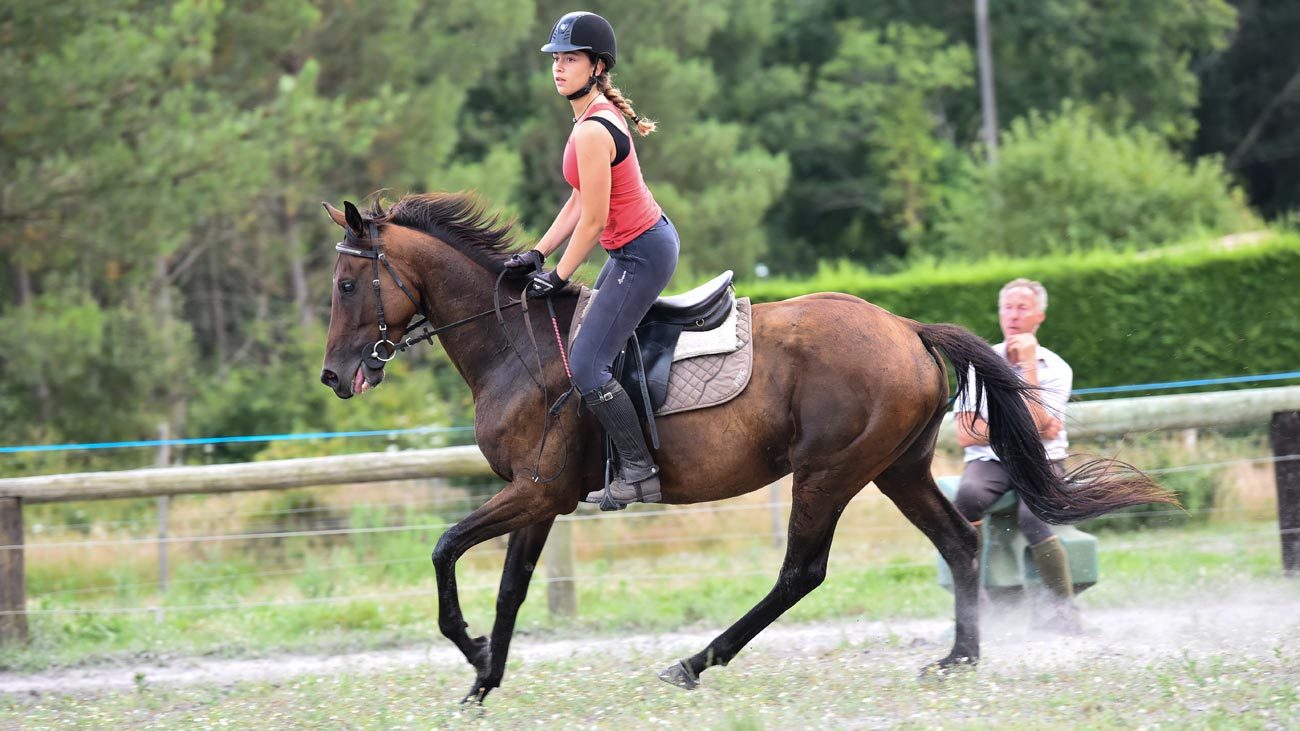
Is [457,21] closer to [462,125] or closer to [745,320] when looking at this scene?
[462,125]

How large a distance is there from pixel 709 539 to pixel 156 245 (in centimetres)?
684

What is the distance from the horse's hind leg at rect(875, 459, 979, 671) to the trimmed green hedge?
8.12 metres

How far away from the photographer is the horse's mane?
632cm

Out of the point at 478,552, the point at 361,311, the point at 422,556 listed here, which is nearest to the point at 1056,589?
the point at 361,311

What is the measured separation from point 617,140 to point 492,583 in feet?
16.5

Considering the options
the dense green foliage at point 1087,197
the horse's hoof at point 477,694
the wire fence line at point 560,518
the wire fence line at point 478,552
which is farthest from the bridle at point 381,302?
the dense green foliage at point 1087,197

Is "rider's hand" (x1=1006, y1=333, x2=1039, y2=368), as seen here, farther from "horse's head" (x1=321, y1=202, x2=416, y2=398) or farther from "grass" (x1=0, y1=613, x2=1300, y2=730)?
"horse's head" (x1=321, y1=202, x2=416, y2=398)

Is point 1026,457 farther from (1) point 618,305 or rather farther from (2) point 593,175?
(2) point 593,175

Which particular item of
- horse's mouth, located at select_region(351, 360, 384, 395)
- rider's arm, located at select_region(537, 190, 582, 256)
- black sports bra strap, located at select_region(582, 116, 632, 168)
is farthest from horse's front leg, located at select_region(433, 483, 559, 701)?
black sports bra strap, located at select_region(582, 116, 632, 168)

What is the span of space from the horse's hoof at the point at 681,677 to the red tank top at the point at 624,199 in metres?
2.01

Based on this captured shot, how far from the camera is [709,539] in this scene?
11.0 meters

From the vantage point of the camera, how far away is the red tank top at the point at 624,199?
5.82 m

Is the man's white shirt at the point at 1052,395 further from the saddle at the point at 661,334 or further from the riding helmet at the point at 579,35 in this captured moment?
the riding helmet at the point at 579,35

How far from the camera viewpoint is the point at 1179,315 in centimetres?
1434
